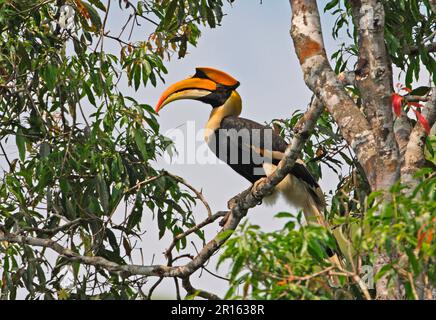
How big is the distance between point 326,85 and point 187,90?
246cm

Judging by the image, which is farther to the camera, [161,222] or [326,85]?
[161,222]

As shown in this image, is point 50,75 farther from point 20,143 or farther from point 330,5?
point 330,5

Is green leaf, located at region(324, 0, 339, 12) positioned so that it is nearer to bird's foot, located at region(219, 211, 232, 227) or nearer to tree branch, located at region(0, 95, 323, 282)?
tree branch, located at region(0, 95, 323, 282)

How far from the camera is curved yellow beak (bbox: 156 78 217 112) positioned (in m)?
5.65

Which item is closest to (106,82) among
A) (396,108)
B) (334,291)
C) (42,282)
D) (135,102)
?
(135,102)

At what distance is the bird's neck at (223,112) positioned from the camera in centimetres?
581

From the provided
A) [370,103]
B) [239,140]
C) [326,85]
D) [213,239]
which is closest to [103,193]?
[213,239]

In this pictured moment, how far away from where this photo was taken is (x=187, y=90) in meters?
5.89

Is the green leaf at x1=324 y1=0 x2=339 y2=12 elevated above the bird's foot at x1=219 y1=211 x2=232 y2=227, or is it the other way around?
the green leaf at x1=324 y1=0 x2=339 y2=12

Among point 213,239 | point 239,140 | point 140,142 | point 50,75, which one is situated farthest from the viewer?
point 239,140

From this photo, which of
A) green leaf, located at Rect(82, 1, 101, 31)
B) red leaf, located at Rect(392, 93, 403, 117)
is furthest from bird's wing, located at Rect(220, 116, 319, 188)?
red leaf, located at Rect(392, 93, 403, 117)

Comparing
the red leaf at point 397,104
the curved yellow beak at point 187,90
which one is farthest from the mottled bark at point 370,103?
the curved yellow beak at point 187,90

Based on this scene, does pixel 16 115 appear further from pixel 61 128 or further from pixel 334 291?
pixel 334 291

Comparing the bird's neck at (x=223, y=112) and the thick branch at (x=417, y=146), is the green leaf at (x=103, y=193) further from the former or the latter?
the thick branch at (x=417, y=146)
